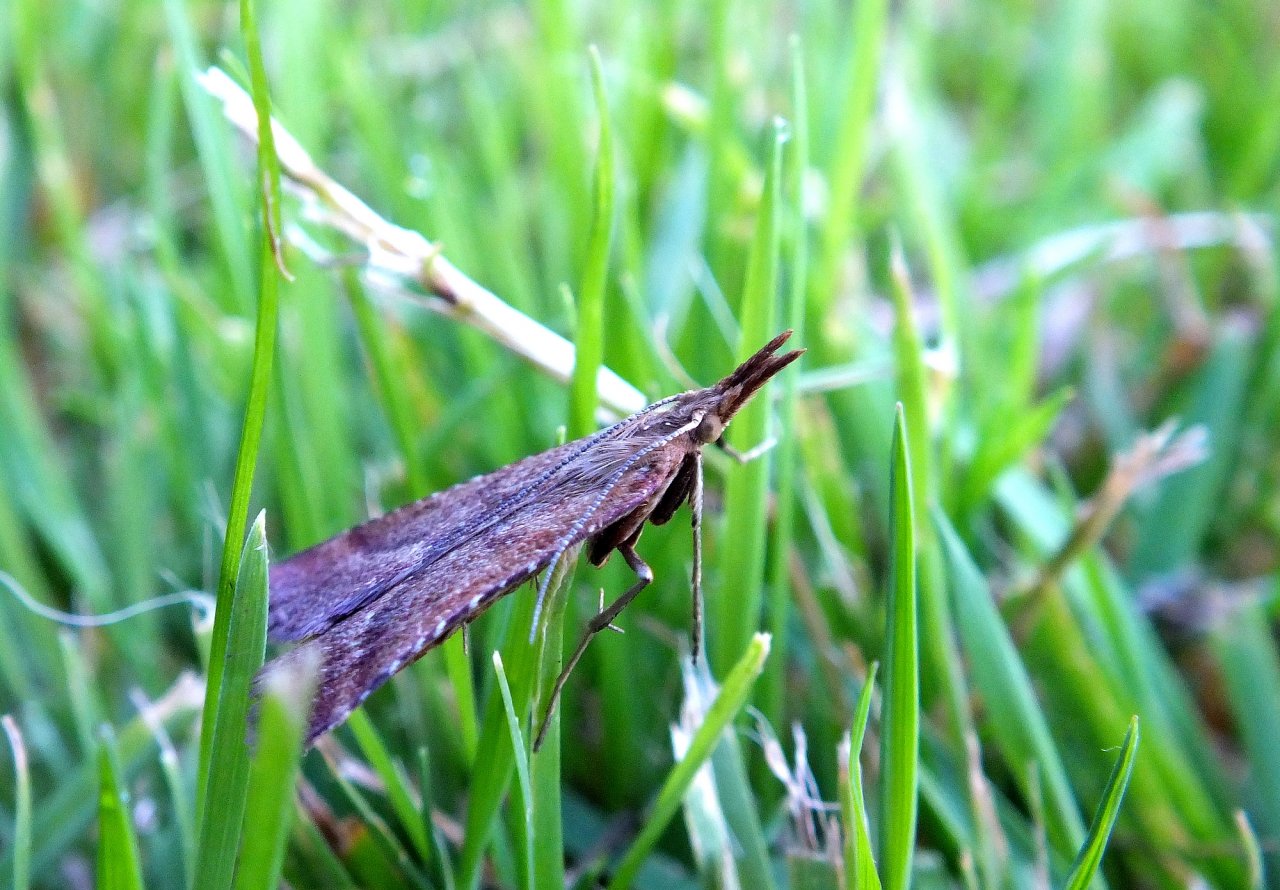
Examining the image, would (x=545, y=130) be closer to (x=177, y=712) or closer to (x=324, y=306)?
(x=324, y=306)

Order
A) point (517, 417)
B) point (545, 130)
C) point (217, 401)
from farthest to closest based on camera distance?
point (545, 130), point (217, 401), point (517, 417)

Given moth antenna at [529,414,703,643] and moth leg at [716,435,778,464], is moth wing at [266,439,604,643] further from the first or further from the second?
moth leg at [716,435,778,464]

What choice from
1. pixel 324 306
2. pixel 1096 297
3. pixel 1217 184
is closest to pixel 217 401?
pixel 324 306

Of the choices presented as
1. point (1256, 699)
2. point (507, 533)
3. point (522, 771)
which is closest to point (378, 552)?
point (507, 533)

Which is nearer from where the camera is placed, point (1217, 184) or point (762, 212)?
point (762, 212)

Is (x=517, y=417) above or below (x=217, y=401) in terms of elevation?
below

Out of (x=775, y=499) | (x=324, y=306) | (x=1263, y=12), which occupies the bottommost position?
(x=775, y=499)

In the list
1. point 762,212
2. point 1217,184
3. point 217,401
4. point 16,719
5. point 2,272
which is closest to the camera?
point 762,212

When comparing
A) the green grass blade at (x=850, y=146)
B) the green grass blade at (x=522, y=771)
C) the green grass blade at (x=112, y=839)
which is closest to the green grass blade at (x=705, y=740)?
the green grass blade at (x=522, y=771)
